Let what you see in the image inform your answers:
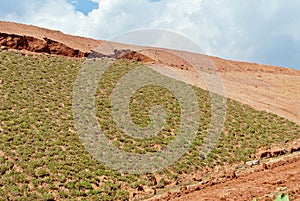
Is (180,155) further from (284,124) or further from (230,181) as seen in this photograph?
(284,124)

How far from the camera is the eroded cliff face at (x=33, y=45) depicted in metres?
33.5

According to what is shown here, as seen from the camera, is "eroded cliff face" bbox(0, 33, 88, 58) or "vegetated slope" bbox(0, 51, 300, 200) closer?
"vegetated slope" bbox(0, 51, 300, 200)

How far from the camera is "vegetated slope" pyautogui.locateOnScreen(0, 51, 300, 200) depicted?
15.1 meters

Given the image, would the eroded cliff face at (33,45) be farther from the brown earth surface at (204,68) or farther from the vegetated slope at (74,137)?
the vegetated slope at (74,137)

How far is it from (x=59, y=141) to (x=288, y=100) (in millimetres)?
26903

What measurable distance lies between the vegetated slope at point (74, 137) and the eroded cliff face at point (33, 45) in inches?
127

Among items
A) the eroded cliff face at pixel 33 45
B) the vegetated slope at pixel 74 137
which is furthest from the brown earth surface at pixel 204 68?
the vegetated slope at pixel 74 137

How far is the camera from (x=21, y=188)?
46.5ft

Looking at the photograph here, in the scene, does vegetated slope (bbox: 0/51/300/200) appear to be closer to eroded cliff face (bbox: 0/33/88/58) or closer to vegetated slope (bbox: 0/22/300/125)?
eroded cliff face (bbox: 0/33/88/58)

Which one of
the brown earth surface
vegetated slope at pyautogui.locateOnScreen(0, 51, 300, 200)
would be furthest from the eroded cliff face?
vegetated slope at pyautogui.locateOnScreen(0, 51, 300, 200)

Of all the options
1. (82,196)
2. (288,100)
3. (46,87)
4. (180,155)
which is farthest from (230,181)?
(288,100)

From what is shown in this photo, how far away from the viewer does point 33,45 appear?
3434cm

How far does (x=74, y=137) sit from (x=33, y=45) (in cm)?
1781

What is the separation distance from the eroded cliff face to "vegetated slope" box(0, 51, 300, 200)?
10.6 ft
